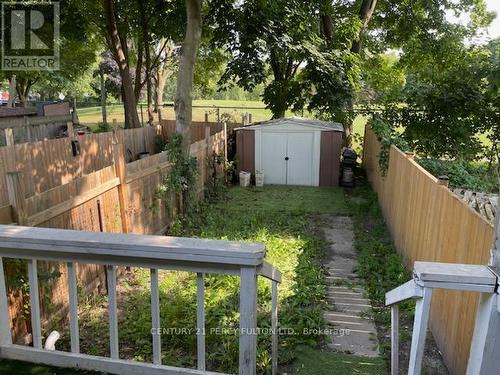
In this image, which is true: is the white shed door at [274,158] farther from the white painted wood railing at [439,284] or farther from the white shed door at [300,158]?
the white painted wood railing at [439,284]

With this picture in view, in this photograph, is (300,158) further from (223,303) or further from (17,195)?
(17,195)

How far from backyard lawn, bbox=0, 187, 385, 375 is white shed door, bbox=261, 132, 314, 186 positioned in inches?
187

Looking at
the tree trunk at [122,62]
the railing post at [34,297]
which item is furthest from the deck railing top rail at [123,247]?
the tree trunk at [122,62]

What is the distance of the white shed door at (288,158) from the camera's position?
12594 mm

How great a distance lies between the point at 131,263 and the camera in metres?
1.84

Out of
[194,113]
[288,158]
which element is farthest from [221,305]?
[194,113]

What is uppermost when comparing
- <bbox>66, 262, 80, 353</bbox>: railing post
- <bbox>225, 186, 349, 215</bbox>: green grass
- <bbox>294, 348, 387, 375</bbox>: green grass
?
<bbox>66, 262, 80, 353</bbox>: railing post

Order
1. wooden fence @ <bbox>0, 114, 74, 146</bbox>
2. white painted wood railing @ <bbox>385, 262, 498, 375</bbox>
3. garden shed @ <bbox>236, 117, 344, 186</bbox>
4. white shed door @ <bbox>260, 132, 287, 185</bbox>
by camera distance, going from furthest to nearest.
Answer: white shed door @ <bbox>260, 132, 287, 185</bbox> < garden shed @ <bbox>236, 117, 344, 186</bbox> < wooden fence @ <bbox>0, 114, 74, 146</bbox> < white painted wood railing @ <bbox>385, 262, 498, 375</bbox>

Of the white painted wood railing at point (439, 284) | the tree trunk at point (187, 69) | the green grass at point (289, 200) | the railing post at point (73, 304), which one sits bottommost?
the green grass at point (289, 200)

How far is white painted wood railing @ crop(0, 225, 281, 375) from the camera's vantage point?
1.72 meters

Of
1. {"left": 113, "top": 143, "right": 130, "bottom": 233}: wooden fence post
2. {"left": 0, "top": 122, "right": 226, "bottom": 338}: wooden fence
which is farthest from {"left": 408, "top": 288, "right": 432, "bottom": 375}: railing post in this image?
{"left": 113, "top": 143, "right": 130, "bottom": 233}: wooden fence post

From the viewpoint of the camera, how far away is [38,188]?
260 inches

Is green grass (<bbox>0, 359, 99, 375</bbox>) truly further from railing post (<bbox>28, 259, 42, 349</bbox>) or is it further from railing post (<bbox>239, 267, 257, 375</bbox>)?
railing post (<bbox>239, 267, 257, 375</bbox>)

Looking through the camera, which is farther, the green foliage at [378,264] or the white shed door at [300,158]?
the white shed door at [300,158]
